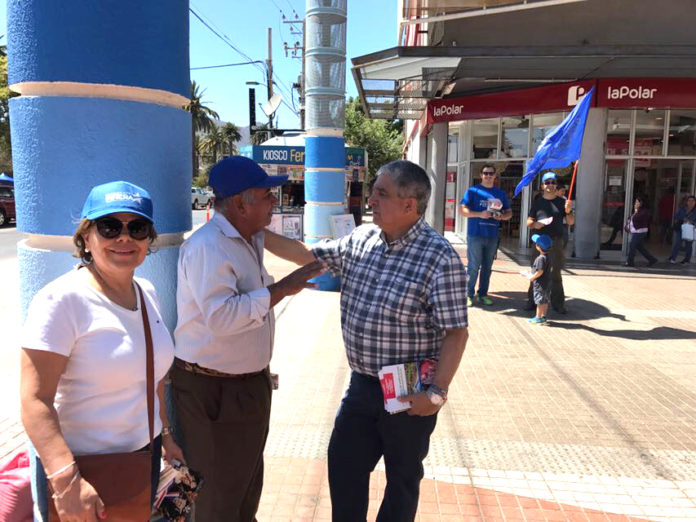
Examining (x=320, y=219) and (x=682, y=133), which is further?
(x=682, y=133)

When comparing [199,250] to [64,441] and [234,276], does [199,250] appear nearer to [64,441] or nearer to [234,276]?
[234,276]

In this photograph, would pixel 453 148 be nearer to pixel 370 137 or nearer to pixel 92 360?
pixel 370 137

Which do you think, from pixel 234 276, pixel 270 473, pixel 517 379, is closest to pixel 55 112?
pixel 234 276

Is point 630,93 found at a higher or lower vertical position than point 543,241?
higher

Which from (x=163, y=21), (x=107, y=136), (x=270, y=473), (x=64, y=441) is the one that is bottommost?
(x=270, y=473)

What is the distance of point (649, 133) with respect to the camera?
13828 millimetres

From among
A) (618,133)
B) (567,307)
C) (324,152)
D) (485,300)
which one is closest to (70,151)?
(324,152)

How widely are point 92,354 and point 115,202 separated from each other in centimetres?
46

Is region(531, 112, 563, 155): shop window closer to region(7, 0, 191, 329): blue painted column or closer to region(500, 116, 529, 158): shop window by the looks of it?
region(500, 116, 529, 158): shop window

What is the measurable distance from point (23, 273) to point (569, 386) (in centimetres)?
452

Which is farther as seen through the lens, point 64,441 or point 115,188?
point 115,188

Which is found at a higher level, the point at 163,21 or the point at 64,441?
the point at 163,21

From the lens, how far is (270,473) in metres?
3.46

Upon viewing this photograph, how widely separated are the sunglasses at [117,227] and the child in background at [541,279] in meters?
6.23
